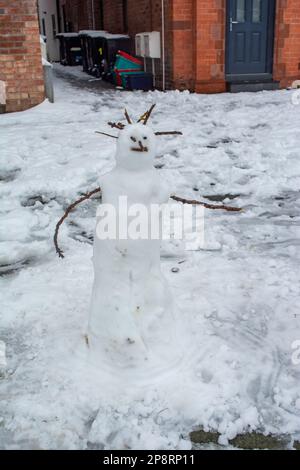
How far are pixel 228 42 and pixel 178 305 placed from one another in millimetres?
9509

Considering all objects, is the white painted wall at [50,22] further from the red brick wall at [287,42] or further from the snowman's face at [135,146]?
the snowman's face at [135,146]

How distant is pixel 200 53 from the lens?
35.9ft

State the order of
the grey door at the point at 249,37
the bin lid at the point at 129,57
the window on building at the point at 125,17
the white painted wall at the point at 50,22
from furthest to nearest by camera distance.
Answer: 1. the white painted wall at the point at 50,22
2. the window on building at the point at 125,17
3. the bin lid at the point at 129,57
4. the grey door at the point at 249,37

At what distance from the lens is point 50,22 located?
26.1 metres

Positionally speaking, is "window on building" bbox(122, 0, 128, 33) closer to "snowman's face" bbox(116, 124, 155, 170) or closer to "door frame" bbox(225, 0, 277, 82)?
"door frame" bbox(225, 0, 277, 82)

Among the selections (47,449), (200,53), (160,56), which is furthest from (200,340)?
(160,56)

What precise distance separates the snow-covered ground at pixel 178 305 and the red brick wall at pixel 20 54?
267 cm

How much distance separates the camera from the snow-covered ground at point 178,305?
7.37ft

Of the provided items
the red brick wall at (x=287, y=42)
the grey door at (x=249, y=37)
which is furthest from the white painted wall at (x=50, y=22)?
the red brick wall at (x=287, y=42)

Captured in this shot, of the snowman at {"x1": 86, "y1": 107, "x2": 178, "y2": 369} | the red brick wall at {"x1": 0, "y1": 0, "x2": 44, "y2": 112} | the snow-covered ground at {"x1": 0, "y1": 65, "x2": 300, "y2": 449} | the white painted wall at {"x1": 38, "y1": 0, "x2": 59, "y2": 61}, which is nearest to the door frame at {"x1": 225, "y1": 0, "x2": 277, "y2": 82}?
the red brick wall at {"x1": 0, "y1": 0, "x2": 44, "y2": 112}

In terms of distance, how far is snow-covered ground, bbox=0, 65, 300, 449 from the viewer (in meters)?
2.25

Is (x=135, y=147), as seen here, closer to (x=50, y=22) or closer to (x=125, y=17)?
(x=125, y=17)

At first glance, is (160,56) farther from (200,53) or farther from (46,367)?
(46,367)

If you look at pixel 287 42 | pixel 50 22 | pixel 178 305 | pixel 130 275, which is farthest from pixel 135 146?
pixel 50 22
